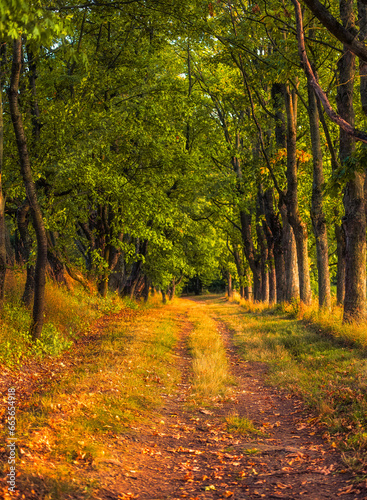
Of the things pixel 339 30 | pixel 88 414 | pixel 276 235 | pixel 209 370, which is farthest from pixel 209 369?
pixel 276 235

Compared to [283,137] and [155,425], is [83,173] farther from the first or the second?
[283,137]

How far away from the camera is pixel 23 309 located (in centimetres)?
1052

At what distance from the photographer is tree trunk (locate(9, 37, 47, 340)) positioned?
8750 millimetres

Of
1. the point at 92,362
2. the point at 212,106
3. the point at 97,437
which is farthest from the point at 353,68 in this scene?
the point at 212,106

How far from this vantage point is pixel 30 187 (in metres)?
9.14

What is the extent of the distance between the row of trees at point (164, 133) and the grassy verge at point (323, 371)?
1595 millimetres

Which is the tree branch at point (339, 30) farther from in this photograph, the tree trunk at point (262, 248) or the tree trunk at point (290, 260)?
the tree trunk at point (262, 248)

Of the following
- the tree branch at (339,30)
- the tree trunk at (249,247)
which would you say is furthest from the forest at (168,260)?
the tree trunk at (249,247)

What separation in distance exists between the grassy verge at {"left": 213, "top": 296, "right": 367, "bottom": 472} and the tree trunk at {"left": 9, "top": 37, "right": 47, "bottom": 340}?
5.62 meters

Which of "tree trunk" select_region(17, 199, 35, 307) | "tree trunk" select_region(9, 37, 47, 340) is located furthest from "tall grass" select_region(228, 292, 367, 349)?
"tree trunk" select_region(17, 199, 35, 307)

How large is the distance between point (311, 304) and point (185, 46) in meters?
15.9

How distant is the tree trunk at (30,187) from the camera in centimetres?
875

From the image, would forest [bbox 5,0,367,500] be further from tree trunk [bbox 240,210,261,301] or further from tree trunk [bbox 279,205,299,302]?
tree trunk [bbox 240,210,261,301]

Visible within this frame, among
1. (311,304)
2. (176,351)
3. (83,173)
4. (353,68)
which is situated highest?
(353,68)
